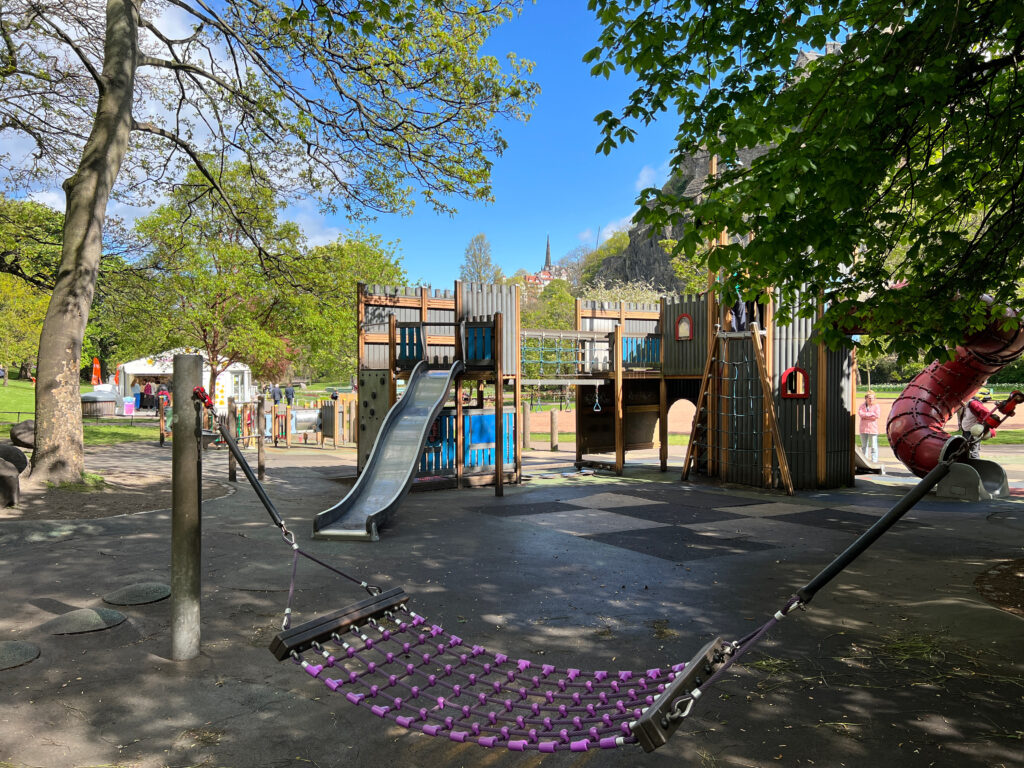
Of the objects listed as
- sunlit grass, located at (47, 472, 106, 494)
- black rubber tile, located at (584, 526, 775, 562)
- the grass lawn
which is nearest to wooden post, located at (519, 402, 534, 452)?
sunlit grass, located at (47, 472, 106, 494)

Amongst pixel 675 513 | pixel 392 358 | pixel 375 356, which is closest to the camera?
pixel 675 513

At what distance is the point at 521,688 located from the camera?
421 cm

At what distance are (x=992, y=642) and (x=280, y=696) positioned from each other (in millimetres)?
5268

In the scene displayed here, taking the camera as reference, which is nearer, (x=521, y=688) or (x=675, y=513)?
(x=521, y=688)

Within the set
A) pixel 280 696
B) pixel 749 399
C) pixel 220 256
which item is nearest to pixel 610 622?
pixel 280 696

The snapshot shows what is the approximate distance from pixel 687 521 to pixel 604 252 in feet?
367

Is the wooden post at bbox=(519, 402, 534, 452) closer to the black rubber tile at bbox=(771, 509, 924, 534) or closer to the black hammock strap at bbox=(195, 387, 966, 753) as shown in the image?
the black rubber tile at bbox=(771, 509, 924, 534)

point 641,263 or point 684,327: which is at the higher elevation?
point 641,263

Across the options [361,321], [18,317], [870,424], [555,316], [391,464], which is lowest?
[391,464]

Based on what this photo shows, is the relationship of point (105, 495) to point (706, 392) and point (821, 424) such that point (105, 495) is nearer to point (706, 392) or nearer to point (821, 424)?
point (706, 392)

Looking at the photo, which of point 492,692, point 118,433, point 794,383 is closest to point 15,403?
point 118,433

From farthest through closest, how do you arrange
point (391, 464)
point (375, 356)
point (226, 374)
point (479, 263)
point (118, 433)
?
point (479, 263) → point (226, 374) → point (118, 433) → point (375, 356) → point (391, 464)

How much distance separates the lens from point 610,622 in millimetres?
5883

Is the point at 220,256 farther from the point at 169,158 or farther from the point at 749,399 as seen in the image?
the point at 749,399
